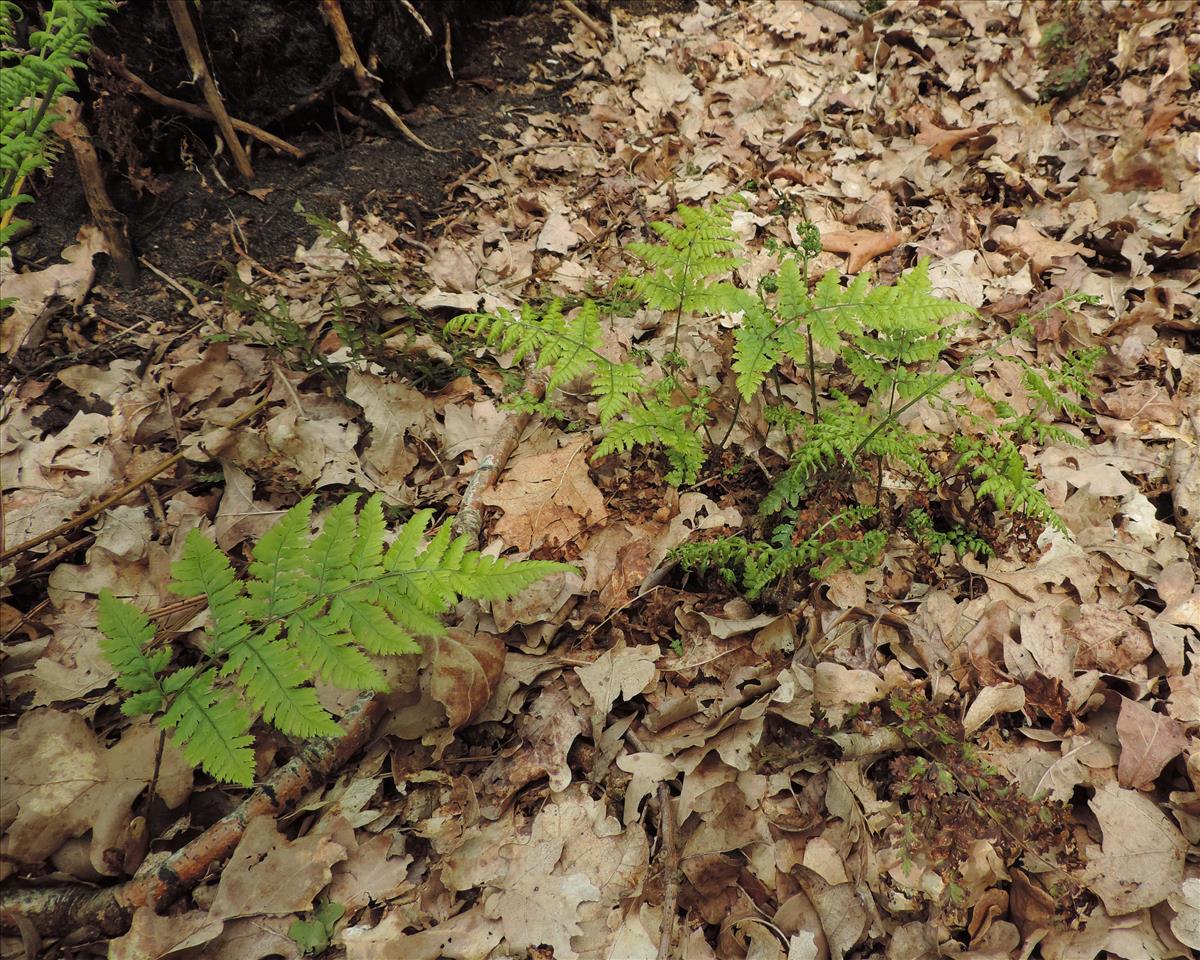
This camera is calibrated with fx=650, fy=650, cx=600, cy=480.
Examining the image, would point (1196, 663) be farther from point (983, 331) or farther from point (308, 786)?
point (308, 786)

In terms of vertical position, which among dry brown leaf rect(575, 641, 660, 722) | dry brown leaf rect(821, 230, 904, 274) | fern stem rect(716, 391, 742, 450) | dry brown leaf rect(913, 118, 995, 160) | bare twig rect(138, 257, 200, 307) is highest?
dry brown leaf rect(913, 118, 995, 160)

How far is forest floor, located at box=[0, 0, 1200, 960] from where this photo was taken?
1.91 m

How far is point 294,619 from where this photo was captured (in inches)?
74.1

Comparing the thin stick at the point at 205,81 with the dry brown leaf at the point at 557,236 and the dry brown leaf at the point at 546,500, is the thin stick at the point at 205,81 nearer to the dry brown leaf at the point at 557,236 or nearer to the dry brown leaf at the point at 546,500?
the dry brown leaf at the point at 557,236

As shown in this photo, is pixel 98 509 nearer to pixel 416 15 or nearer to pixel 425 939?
pixel 425 939

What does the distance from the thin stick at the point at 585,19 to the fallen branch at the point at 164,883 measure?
5583mm

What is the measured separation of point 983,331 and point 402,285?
10.1 ft

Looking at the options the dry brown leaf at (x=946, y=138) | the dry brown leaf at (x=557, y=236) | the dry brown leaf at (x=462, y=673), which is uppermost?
the dry brown leaf at (x=946, y=138)

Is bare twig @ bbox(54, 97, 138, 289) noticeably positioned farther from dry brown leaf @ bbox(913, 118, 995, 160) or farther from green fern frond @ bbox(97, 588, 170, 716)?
dry brown leaf @ bbox(913, 118, 995, 160)

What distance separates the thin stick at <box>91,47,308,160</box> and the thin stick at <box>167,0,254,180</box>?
0.07 meters

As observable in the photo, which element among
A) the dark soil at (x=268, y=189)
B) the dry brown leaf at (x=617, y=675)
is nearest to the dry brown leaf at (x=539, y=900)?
the dry brown leaf at (x=617, y=675)

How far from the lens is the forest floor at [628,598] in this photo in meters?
1.91

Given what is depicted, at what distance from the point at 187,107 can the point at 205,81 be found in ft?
0.60

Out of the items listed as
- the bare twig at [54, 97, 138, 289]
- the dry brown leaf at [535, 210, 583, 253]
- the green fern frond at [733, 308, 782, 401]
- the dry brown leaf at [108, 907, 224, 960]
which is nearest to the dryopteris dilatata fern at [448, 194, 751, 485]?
Answer: the green fern frond at [733, 308, 782, 401]
